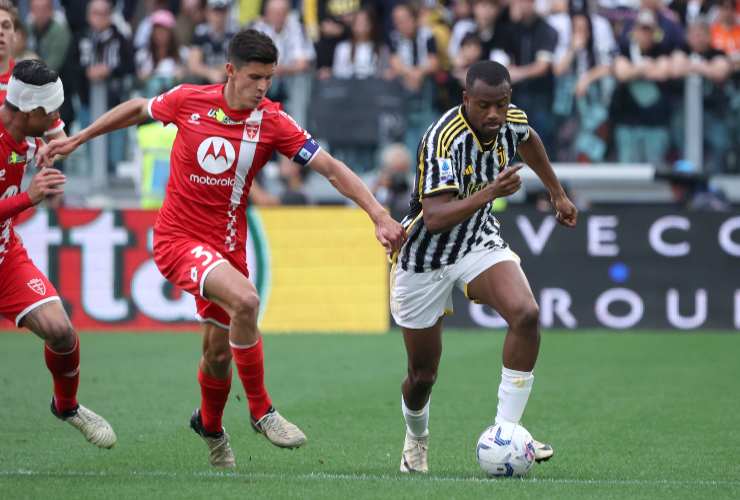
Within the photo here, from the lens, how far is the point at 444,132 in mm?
7441

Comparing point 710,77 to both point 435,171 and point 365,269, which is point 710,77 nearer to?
point 365,269

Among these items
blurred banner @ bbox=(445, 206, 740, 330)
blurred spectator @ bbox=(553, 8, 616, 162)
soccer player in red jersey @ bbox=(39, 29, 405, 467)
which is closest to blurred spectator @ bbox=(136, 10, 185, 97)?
blurred spectator @ bbox=(553, 8, 616, 162)

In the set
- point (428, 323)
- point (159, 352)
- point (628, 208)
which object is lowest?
point (159, 352)

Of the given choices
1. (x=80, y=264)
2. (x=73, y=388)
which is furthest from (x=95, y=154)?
(x=73, y=388)

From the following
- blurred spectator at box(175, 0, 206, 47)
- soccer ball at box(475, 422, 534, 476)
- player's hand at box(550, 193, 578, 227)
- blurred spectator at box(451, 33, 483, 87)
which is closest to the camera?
soccer ball at box(475, 422, 534, 476)

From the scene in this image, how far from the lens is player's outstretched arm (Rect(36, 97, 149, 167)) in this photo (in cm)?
775

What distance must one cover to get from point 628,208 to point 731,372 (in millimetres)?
3497

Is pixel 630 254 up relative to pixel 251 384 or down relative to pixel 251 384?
down

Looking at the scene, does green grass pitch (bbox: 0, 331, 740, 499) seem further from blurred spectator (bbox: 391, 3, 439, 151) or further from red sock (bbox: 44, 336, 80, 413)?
blurred spectator (bbox: 391, 3, 439, 151)

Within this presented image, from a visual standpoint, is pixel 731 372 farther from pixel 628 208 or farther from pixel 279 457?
pixel 279 457

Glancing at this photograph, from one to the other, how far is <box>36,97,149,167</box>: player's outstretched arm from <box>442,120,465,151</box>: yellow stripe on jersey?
5.61 feet

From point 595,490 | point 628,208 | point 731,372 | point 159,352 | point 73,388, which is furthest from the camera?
point 628,208

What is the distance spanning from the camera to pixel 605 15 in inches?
707

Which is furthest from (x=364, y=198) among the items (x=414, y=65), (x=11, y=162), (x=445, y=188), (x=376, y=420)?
(x=414, y=65)
